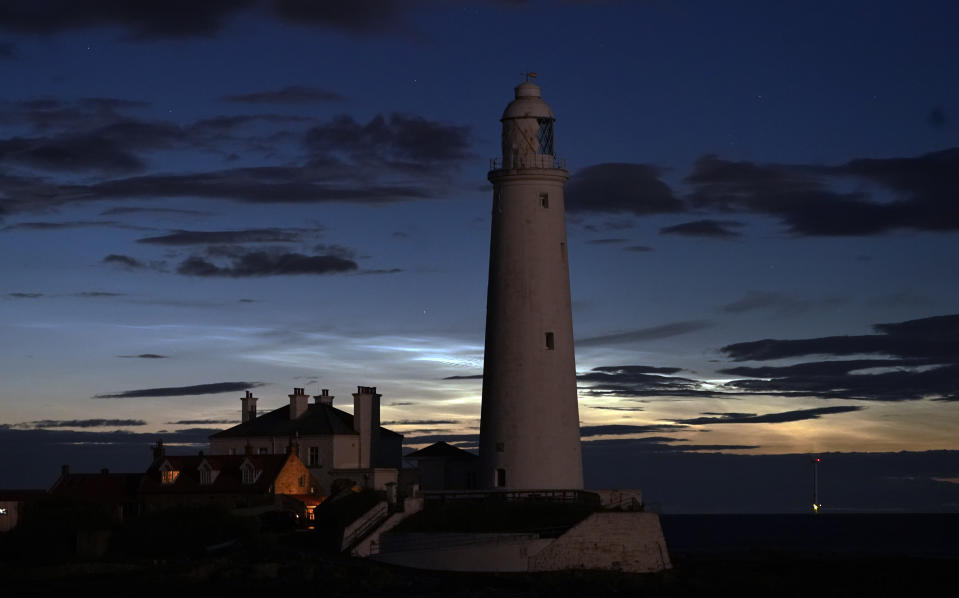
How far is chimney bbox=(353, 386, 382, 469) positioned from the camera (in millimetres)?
69938

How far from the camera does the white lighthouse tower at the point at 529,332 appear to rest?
5334 centimetres

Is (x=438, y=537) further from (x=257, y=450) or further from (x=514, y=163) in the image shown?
(x=257, y=450)

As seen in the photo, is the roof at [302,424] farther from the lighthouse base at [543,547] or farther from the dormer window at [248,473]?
the lighthouse base at [543,547]

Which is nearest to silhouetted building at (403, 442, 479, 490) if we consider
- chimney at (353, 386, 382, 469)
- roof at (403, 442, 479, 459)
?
roof at (403, 442, 479, 459)

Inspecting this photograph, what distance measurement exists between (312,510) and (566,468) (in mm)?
13846

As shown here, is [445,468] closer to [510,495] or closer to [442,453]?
[442,453]

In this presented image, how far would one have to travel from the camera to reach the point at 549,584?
44375 mm

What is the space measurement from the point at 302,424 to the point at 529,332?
68.8 ft

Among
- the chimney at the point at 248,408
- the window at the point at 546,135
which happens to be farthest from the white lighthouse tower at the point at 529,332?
the chimney at the point at 248,408

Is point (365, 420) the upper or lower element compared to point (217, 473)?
upper

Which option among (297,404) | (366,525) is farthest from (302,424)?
(366,525)

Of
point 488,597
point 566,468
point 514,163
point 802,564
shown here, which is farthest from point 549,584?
point 802,564

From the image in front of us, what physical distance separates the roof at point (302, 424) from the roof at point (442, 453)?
222 inches

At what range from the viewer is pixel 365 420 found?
70.1 metres
